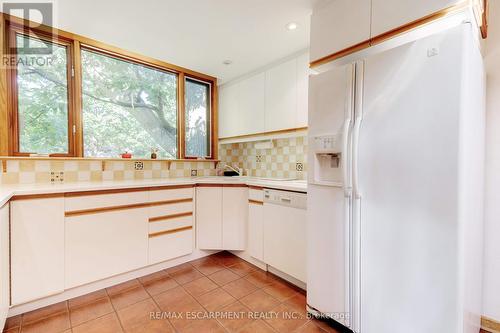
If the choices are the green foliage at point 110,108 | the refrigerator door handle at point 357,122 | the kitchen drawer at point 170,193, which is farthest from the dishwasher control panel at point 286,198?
the green foliage at point 110,108

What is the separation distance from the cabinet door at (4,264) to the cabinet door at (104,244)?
12.6 inches

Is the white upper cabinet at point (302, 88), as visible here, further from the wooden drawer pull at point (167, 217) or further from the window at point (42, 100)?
the window at point (42, 100)

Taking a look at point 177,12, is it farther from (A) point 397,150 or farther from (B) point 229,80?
(A) point 397,150

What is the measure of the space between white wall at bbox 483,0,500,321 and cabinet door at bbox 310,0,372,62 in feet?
2.92

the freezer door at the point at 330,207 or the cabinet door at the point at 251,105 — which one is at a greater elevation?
the cabinet door at the point at 251,105

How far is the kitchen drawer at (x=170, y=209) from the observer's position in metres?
2.20

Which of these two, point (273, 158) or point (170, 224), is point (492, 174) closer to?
point (273, 158)

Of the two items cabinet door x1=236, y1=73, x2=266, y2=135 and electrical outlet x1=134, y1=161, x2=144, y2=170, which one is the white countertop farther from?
cabinet door x1=236, y1=73, x2=266, y2=135

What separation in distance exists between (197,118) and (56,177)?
5.60 ft

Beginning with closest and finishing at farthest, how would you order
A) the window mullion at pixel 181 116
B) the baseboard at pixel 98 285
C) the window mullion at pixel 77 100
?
the baseboard at pixel 98 285
the window mullion at pixel 77 100
the window mullion at pixel 181 116

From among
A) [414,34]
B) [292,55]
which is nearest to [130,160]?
[292,55]

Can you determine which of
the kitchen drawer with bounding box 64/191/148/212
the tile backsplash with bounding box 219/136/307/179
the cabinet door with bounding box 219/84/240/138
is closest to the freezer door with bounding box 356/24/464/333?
the tile backsplash with bounding box 219/136/307/179

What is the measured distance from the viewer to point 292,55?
2375mm

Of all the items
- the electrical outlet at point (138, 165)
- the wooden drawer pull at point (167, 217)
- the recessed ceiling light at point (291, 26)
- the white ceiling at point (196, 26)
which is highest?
the white ceiling at point (196, 26)
